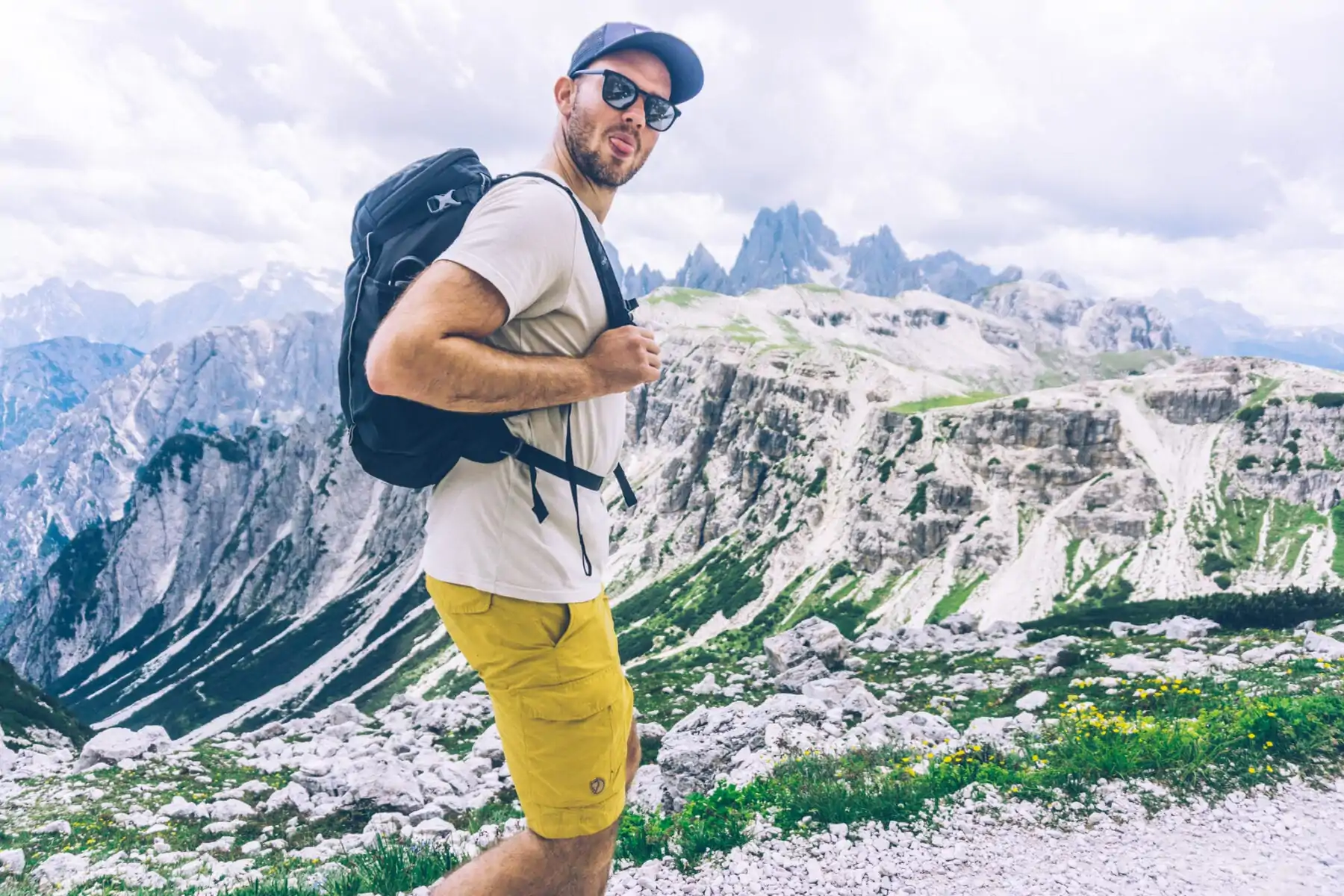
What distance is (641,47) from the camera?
15.3 ft

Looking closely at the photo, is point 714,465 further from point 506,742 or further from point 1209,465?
point 506,742

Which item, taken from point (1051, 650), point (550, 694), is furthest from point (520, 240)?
point (1051, 650)

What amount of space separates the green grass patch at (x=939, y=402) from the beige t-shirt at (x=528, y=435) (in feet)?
Result: 557

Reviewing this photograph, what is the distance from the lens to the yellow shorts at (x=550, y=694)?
4.16 meters

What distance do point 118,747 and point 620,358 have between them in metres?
28.7

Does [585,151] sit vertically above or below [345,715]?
above

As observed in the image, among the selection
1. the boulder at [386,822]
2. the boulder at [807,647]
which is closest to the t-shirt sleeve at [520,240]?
the boulder at [386,822]

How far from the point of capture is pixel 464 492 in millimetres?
4207

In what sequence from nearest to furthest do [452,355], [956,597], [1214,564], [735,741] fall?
[452,355], [735,741], [1214,564], [956,597]

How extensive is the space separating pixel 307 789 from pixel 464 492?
19.3m

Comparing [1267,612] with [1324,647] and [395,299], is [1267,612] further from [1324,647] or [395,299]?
[395,299]

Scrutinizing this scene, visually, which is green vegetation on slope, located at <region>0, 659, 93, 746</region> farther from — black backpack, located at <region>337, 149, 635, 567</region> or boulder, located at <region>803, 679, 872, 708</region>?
black backpack, located at <region>337, 149, 635, 567</region>

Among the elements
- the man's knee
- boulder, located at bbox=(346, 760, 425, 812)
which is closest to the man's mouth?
the man's knee

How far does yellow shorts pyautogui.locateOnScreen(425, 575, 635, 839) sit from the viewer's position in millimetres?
4164
